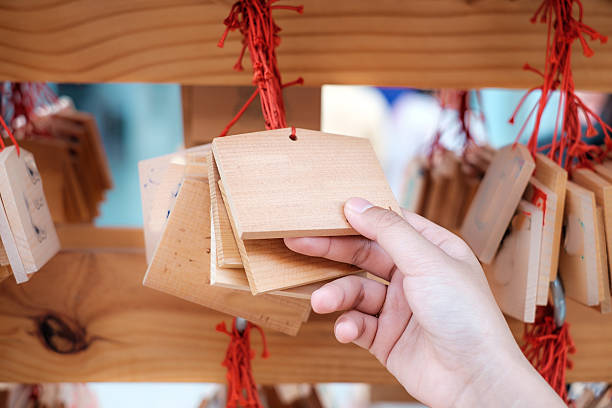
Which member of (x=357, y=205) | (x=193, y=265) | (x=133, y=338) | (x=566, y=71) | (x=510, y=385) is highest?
(x=566, y=71)

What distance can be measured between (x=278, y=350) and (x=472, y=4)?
631 mm

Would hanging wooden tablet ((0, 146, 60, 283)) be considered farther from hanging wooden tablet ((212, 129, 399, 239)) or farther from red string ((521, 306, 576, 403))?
red string ((521, 306, 576, 403))

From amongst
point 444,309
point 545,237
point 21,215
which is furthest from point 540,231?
point 21,215

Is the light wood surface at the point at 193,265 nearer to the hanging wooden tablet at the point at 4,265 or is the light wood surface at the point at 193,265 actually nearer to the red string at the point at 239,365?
the red string at the point at 239,365

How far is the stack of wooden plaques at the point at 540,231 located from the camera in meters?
0.66

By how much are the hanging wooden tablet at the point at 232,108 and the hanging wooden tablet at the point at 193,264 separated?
31 centimetres

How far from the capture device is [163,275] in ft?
2.03

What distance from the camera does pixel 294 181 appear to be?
539 mm

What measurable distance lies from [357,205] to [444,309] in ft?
0.52

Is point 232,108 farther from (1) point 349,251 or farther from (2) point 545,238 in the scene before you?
(2) point 545,238

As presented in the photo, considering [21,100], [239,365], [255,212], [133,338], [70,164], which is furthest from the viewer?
[70,164]

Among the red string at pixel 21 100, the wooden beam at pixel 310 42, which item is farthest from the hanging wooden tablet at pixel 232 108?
the red string at pixel 21 100

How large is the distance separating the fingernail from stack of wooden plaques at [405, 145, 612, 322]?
263 mm

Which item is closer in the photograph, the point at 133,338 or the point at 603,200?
the point at 603,200
